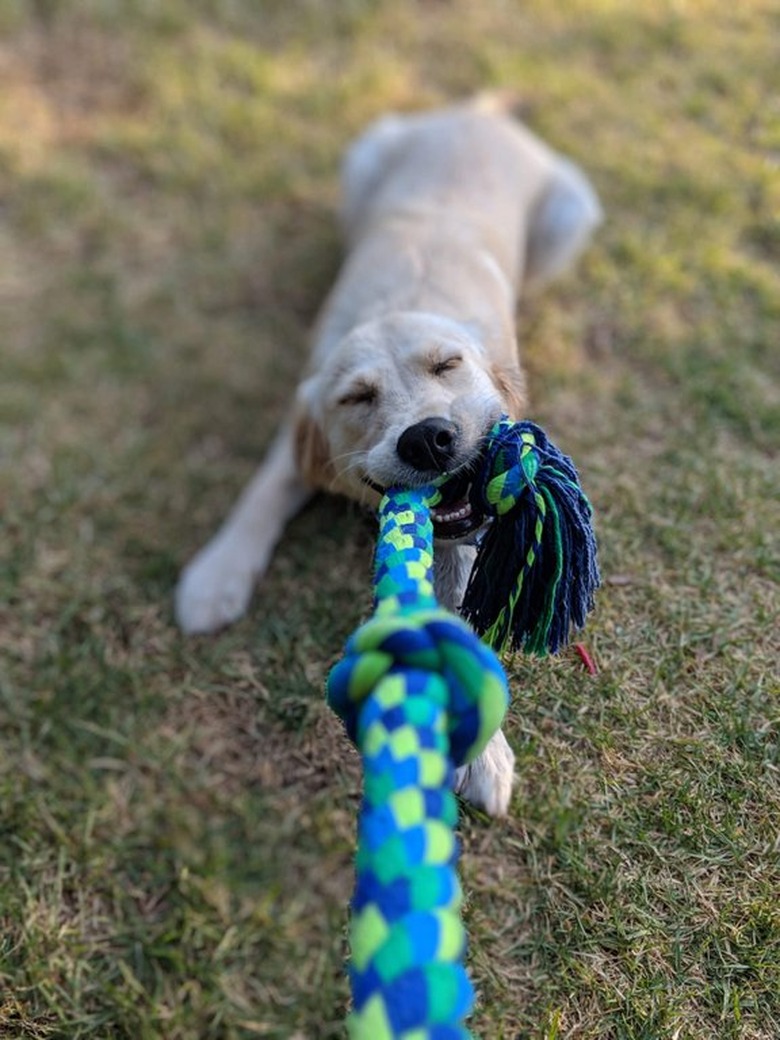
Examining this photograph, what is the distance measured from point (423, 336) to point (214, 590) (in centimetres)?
121

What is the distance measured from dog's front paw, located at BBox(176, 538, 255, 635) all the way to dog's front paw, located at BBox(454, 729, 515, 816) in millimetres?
1362

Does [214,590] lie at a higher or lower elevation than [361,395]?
lower

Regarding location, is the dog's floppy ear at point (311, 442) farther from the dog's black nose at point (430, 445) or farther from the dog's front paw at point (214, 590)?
the dog's black nose at point (430, 445)

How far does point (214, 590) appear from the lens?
126 inches

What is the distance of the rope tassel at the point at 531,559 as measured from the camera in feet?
6.19

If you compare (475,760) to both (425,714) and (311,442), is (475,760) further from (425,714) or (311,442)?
(311,442)

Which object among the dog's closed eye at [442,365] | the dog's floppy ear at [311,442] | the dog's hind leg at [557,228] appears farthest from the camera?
the dog's hind leg at [557,228]

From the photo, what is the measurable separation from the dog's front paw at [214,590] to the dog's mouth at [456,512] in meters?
1.28

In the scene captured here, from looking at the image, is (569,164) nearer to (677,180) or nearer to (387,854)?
(677,180)

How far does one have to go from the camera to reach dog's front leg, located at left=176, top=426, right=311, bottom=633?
317cm

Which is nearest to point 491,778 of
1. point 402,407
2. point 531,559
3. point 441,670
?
point 531,559

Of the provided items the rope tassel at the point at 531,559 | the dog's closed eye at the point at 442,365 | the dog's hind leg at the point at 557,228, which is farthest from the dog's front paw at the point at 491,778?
the dog's hind leg at the point at 557,228

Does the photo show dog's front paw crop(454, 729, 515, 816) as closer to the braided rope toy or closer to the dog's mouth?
the braided rope toy

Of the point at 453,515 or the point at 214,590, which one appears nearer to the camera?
the point at 453,515
